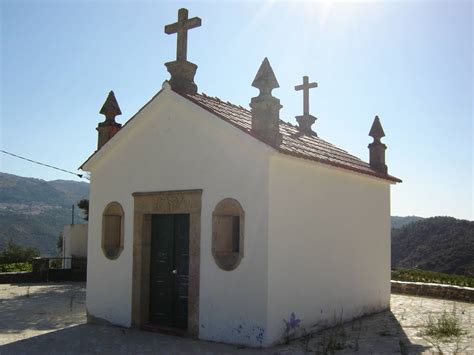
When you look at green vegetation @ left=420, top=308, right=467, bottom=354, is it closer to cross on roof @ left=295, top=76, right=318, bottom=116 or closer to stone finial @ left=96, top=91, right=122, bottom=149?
cross on roof @ left=295, top=76, right=318, bottom=116

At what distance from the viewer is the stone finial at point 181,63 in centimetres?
935

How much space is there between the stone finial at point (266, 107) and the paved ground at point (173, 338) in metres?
3.34

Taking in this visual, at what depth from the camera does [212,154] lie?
8.05 meters

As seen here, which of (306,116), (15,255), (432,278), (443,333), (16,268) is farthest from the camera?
(15,255)

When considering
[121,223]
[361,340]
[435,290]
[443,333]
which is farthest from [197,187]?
[435,290]

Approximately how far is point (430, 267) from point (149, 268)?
20.8 metres

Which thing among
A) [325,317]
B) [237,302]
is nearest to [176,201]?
[237,302]

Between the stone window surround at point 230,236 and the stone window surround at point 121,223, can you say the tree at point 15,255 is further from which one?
the stone window surround at point 230,236

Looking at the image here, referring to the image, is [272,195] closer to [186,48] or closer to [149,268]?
[149,268]

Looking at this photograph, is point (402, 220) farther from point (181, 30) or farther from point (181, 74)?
point (181, 30)

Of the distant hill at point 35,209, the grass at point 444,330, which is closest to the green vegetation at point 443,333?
the grass at point 444,330

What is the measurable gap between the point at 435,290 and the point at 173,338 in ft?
27.6

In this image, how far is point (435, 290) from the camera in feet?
43.1

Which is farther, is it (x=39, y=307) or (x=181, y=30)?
(x=39, y=307)
